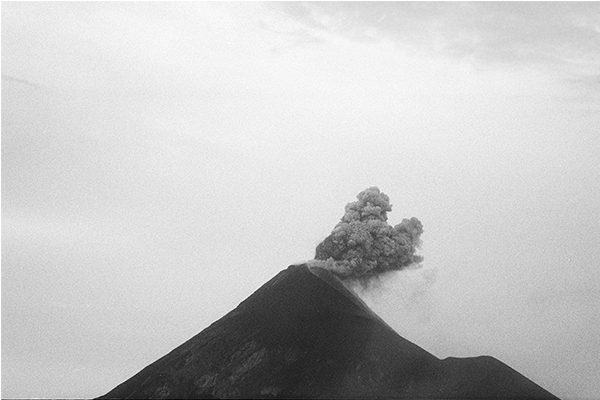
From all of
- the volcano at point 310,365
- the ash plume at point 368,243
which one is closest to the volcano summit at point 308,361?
the volcano at point 310,365

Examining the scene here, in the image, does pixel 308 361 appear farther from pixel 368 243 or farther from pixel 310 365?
pixel 368 243

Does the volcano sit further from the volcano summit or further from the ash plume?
the ash plume

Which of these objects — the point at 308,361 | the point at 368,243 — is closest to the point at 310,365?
the point at 308,361

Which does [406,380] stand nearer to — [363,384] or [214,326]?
[363,384]

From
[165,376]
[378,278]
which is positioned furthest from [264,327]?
[378,278]

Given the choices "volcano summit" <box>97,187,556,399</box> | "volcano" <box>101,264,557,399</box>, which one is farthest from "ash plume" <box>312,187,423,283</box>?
"volcano" <box>101,264,557,399</box>
